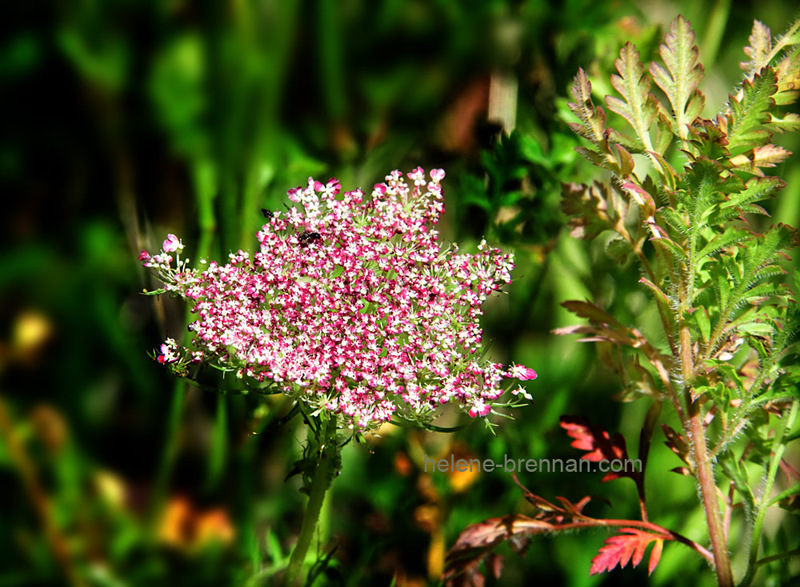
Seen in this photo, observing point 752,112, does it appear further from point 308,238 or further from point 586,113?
point 308,238

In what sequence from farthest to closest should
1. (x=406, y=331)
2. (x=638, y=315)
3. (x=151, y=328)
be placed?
(x=638, y=315)
(x=151, y=328)
(x=406, y=331)

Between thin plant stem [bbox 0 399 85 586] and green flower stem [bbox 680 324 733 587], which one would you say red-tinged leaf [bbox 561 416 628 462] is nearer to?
green flower stem [bbox 680 324 733 587]

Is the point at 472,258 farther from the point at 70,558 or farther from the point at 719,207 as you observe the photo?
the point at 70,558

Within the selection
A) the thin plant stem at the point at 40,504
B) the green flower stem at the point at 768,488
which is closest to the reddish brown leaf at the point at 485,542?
the green flower stem at the point at 768,488

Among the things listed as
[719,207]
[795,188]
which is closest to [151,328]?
[719,207]

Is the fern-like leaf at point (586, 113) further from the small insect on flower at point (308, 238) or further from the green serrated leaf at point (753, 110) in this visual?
the small insect on flower at point (308, 238)

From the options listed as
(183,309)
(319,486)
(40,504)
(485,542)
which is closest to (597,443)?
(485,542)
